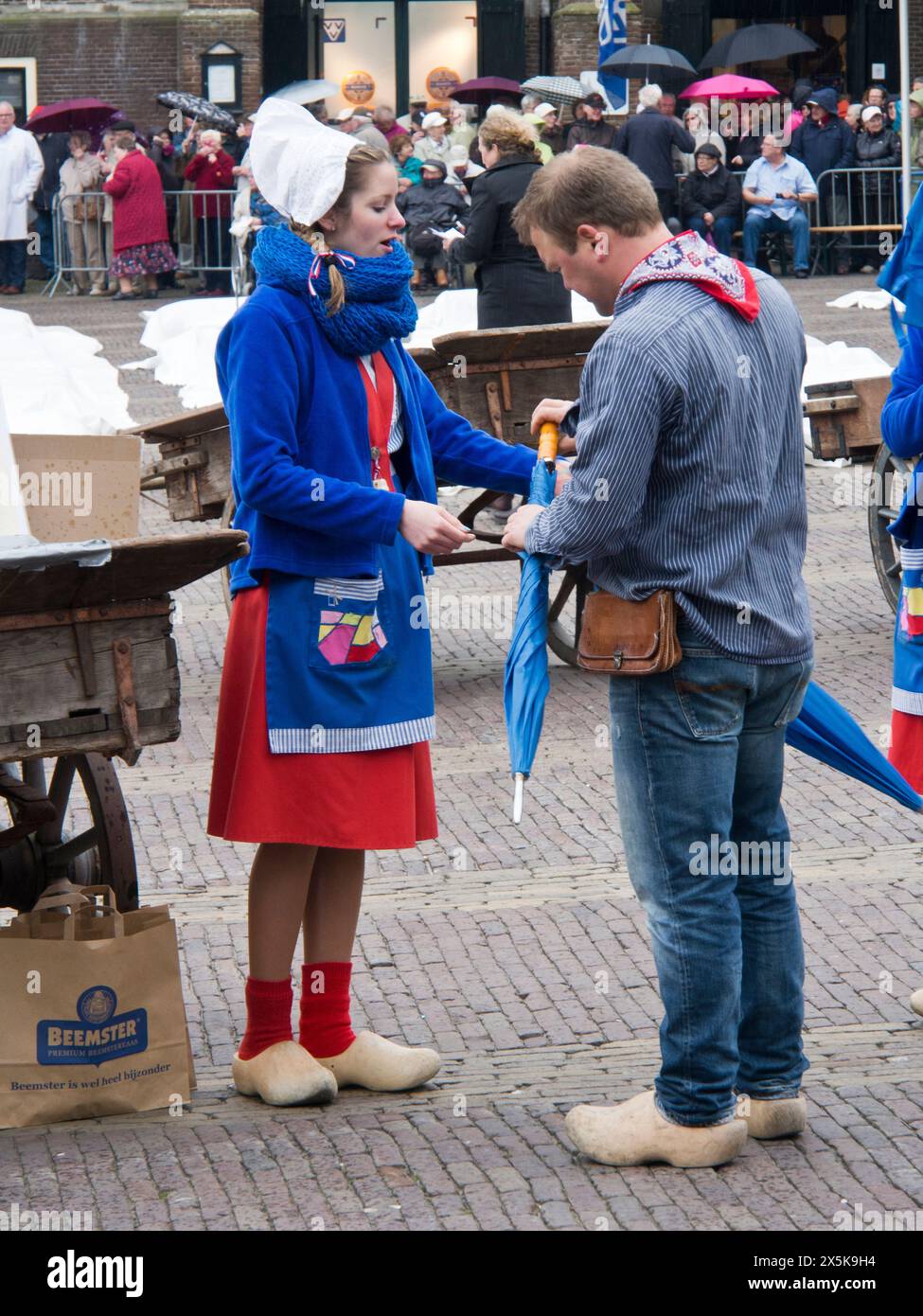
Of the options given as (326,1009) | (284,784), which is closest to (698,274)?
(284,784)

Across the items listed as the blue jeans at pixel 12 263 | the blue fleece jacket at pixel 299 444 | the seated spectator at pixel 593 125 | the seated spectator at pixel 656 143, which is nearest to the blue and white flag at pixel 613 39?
the seated spectator at pixel 593 125

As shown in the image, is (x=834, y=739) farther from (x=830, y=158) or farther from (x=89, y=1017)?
(x=830, y=158)

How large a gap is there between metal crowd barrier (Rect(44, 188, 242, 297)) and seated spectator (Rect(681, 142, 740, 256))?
17.1 ft

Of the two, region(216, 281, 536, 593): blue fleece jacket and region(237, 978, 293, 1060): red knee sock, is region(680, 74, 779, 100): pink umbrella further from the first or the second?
region(237, 978, 293, 1060): red knee sock

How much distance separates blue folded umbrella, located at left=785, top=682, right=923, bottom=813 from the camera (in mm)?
3941

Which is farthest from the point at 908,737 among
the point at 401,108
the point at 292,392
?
the point at 401,108

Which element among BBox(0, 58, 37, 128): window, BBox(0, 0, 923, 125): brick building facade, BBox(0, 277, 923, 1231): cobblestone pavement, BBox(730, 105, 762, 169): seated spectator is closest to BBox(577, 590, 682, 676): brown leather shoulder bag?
BBox(0, 277, 923, 1231): cobblestone pavement

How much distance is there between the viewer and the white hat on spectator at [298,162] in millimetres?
3982

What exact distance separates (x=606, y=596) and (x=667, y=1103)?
3.27ft

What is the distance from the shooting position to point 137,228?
22.3 m

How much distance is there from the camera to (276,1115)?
4.17 meters

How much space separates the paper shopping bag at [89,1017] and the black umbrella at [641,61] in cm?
2231

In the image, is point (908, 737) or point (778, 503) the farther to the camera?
point (908, 737)
